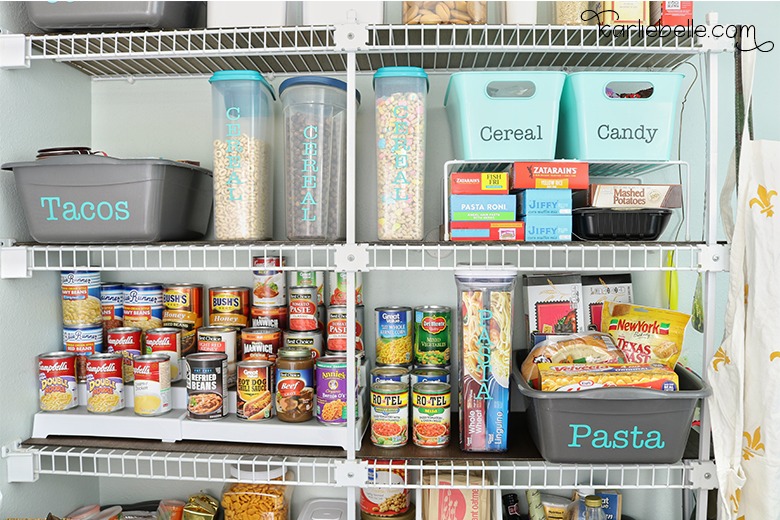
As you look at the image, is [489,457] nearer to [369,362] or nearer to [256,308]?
[369,362]

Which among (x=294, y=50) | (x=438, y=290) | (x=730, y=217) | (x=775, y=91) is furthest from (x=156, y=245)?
(x=775, y=91)

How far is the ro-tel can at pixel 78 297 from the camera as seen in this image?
154cm

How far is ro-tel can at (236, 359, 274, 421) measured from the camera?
1.38 metres

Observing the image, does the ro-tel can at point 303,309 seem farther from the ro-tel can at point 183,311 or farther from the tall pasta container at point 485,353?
the tall pasta container at point 485,353

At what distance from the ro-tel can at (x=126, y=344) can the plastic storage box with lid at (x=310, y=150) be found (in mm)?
494

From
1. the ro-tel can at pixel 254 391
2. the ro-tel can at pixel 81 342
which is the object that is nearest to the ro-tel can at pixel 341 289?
the ro-tel can at pixel 254 391

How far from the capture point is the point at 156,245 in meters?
1.40

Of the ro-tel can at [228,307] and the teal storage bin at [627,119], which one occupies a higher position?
the teal storage bin at [627,119]

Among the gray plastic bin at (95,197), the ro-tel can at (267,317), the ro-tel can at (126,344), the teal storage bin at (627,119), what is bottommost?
the ro-tel can at (126,344)

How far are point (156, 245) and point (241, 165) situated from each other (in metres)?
0.27

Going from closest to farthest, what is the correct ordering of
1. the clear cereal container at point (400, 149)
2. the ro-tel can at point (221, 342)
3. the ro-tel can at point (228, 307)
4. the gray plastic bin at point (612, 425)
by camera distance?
the gray plastic bin at point (612, 425) < the clear cereal container at point (400, 149) < the ro-tel can at point (221, 342) < the ro-tel can at point (228, 307)

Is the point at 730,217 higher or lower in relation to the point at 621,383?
higher

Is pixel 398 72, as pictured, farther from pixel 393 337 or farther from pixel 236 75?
pixel 393 337

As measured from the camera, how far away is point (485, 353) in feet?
4.35
